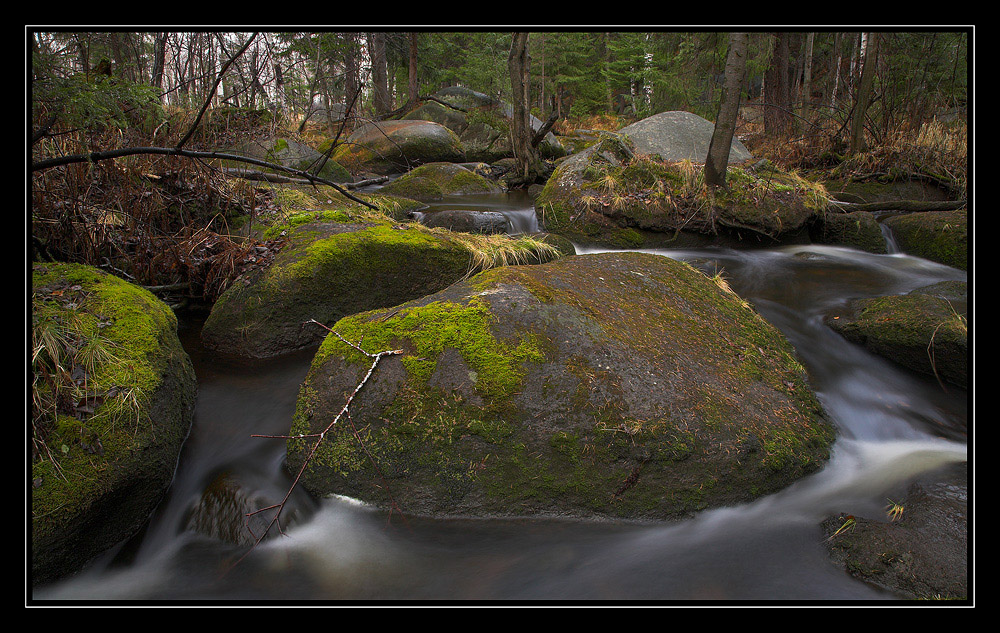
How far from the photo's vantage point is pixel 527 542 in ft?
8.94

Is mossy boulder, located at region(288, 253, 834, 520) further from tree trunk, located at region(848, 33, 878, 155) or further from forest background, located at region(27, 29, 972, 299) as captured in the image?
tree trunk, located at region(848, 33, 878, 155)

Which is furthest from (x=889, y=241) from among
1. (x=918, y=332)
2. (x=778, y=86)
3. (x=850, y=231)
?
(x=778, y=86)

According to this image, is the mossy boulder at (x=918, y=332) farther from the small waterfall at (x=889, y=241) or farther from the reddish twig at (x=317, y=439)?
the reddish twig at (x=317, y=439)

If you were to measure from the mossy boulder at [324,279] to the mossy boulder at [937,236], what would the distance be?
6.59m

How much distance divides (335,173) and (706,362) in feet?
33.5

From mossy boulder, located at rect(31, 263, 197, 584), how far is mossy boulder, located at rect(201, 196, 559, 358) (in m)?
1.08

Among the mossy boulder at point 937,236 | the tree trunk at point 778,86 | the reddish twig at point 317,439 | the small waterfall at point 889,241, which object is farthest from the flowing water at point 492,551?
the tree trunk at point 778,86

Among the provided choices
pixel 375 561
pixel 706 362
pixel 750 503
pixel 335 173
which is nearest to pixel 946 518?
pixel 750 503

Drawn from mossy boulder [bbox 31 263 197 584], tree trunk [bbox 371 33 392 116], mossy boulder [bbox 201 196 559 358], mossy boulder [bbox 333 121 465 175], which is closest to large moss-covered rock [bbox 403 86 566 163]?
tree trunk [bbox 371 33 392 116]

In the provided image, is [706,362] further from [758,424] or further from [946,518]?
[946,518]

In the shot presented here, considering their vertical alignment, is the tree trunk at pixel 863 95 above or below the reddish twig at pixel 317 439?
above

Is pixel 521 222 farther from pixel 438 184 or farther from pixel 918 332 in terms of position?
pixel 918 332

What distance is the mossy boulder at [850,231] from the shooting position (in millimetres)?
7969

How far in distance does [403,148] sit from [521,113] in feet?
14.0
